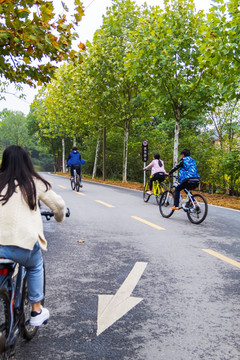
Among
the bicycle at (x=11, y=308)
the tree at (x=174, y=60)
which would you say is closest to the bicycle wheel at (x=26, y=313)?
the bicycle at (x=11, y=308)

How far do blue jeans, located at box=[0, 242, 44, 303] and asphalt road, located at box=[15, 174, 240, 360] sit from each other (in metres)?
0.51

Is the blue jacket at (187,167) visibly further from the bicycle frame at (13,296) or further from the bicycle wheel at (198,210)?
the bicycle frame at (13,296)

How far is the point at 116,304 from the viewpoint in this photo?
13.7 ft

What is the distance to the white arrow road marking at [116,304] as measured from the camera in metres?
3.73

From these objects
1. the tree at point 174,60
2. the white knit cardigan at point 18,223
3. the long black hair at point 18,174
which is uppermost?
the tree at point 174,60

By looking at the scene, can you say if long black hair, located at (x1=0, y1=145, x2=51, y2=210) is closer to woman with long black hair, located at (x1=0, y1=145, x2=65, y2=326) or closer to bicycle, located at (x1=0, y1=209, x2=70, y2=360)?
woman with long black hair, located at (x1=0, y1=145, x2=65, y2=326)

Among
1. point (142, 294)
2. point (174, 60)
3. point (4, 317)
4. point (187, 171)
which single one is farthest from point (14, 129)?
point (4, 317)

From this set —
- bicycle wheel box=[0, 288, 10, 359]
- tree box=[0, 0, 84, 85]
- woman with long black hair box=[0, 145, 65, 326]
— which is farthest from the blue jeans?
tree box=[0, 0, 84, 85]

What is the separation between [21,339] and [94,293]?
1.31m

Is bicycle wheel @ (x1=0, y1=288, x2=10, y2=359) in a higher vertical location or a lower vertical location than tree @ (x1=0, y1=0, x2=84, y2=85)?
lower

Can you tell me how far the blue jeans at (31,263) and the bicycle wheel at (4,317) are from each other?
0.26 metres

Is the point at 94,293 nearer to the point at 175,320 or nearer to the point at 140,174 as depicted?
the point at 175,320

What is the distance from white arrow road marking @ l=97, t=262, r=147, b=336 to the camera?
373 cm

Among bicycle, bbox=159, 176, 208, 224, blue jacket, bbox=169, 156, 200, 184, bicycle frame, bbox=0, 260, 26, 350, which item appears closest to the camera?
bicycle frame, bbox=0, 260, 26, 350
